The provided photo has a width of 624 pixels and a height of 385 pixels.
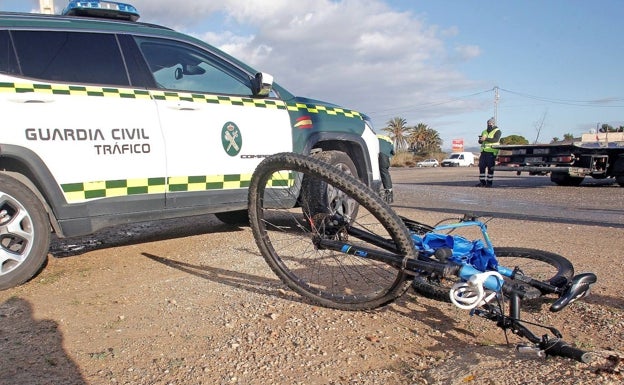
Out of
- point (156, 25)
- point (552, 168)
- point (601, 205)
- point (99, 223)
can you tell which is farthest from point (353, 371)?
point (552, 168)

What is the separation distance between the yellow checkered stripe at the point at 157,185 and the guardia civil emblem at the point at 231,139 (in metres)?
0.23

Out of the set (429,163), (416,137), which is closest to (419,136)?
(416,137)

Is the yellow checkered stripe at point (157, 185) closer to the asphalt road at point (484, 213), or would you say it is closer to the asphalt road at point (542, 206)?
the asphalt road at point (484, 213)

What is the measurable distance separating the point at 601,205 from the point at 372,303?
287 inches

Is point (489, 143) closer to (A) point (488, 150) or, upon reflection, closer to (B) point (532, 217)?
(A) point (488, 150)

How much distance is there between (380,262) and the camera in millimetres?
2828

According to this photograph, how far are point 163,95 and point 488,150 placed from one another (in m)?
10.6

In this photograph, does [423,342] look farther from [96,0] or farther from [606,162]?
[606,162]

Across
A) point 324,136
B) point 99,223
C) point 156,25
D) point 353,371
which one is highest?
point 156,25

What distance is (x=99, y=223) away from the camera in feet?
12.2

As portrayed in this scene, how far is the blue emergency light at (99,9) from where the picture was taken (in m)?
4.08

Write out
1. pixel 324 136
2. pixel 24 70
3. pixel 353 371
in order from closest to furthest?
pixel 353 371 < pixel 24 70 < pixel 324 136

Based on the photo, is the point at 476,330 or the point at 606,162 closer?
the point at 476,330

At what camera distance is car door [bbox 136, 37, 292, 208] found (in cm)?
402
